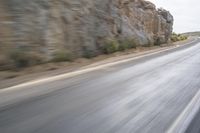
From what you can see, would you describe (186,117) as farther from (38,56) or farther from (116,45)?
(116,45)

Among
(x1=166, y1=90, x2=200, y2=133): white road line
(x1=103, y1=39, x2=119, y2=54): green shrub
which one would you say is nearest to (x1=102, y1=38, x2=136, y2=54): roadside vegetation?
(x1=103, y1=39, x2=119, y2=54): green shrub

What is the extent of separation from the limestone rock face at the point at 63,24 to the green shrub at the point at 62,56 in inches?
11.2

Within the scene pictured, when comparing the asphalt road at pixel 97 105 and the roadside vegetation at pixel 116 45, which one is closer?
the asphalt road at pixel 97 105

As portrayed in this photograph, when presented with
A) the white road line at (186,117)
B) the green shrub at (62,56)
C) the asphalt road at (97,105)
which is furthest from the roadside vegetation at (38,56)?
the white road line at (186,117)

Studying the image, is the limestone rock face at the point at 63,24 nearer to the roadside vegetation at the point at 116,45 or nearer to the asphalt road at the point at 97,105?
the roadside vegetation at the point at 116,45

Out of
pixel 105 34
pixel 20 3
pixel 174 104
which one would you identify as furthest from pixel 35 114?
pixel 105 34

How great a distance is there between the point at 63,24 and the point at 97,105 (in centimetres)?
1279

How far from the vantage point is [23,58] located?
1591 cm

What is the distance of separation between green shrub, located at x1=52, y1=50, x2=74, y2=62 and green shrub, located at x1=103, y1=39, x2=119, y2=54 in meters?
6.93

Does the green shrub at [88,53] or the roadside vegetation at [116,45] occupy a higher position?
the green shrub at [88,53]

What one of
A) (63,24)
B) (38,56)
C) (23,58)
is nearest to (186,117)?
(23,58)

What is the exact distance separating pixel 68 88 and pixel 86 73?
449cm

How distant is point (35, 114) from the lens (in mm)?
7961

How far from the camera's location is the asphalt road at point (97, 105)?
729cm
